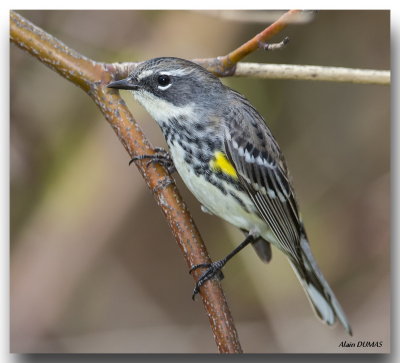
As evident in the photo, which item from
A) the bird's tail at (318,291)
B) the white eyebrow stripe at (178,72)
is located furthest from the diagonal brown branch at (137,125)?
the bird's tail at (318,291)

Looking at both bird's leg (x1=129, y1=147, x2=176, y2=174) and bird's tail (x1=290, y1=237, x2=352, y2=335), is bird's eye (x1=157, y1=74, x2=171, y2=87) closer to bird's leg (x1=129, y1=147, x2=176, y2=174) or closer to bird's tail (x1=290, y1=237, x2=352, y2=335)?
bird's leg (x1=129, y1=147, x2=176, y2=174)

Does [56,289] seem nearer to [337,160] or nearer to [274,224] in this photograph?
[274,224]

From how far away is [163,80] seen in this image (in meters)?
2.64

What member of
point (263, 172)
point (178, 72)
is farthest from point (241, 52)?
point (263, 172)

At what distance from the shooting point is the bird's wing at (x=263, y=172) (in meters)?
2.66

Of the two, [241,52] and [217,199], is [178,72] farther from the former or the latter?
[217,199]

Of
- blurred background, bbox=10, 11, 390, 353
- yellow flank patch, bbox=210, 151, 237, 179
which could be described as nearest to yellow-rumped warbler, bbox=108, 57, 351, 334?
yellow flank patch, bbox=210, 151, 237, 179

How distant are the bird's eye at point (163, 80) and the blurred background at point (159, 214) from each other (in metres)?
0.61

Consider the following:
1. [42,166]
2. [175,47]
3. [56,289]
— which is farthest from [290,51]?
[56,289]

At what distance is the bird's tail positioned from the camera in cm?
296

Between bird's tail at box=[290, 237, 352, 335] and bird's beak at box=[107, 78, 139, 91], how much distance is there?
1.03m

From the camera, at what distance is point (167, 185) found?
2506mm

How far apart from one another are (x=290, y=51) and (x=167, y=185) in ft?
3.84

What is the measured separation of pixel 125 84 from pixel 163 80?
0.52 feet
